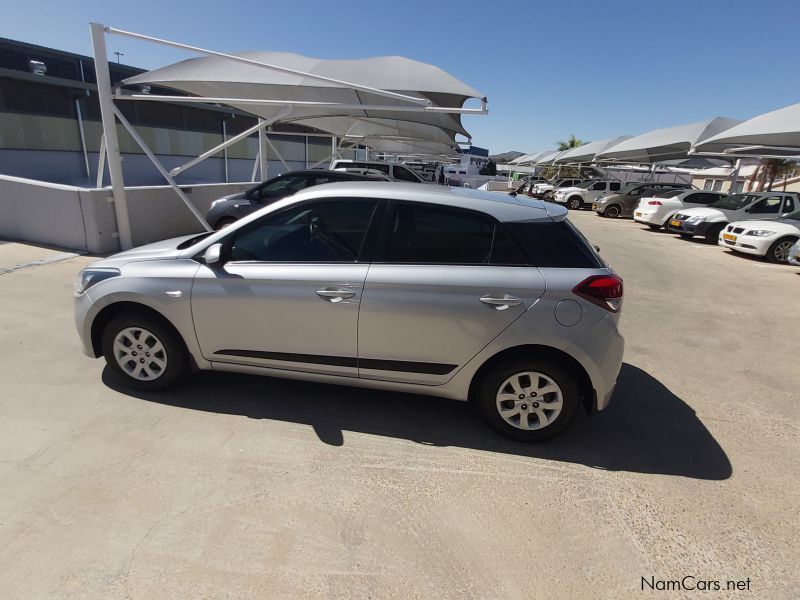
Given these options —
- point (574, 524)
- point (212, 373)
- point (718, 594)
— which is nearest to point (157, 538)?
point (212, 373)

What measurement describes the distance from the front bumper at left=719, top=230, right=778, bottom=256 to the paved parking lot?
816 centimetres

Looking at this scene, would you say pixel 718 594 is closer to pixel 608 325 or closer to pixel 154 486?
pixel 608 325

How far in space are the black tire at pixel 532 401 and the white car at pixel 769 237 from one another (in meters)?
10.6

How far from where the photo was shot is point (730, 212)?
43.9 ft

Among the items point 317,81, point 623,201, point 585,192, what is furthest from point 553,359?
point 585,192

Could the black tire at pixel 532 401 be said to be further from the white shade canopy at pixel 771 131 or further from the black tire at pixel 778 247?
the white shade canopy at pixel 771 131

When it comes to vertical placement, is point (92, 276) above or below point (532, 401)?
above

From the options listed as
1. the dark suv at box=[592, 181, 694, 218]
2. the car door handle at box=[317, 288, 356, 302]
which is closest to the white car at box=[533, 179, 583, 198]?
the dark suv at box=[592, 181, 694, 218]

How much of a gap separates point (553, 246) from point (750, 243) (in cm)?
1069

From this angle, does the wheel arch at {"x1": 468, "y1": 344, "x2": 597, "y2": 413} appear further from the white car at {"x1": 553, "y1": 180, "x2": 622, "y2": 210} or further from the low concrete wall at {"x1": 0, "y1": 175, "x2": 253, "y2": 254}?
the white car at {"x1": 553, "y1": 180, "x2": 622, "y2": 210}

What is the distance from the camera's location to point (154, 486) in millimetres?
2494

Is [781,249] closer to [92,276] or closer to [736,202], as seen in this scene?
[736,202]

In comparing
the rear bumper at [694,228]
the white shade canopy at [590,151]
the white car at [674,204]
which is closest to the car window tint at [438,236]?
the rear bumper at [694,228]

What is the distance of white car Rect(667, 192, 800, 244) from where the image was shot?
12.7m
